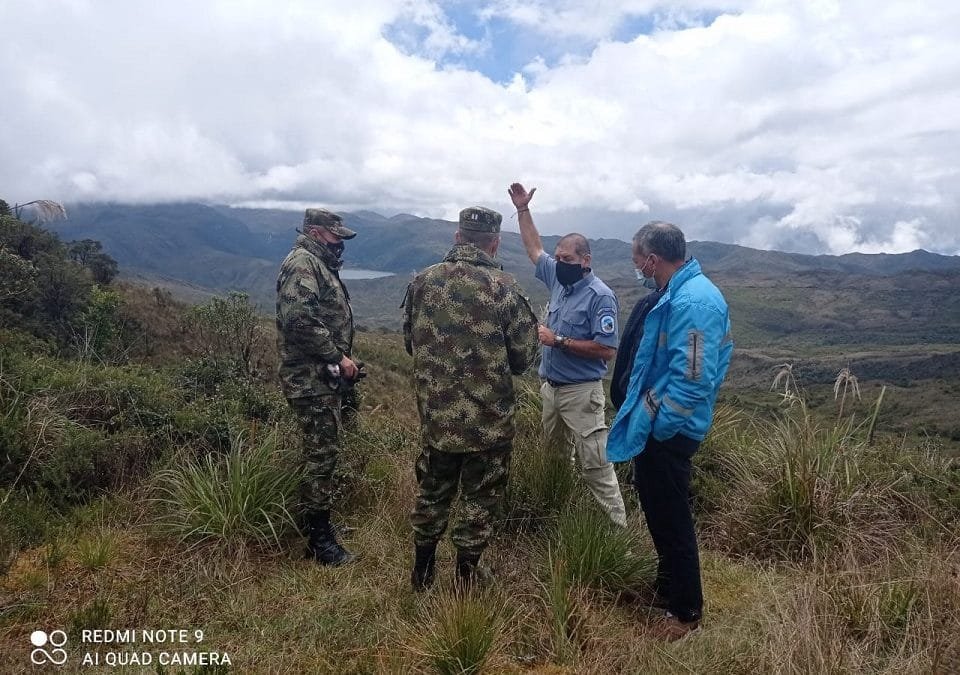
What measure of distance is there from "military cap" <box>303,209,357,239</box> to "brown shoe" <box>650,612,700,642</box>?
300 cm

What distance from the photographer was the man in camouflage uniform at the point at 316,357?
3.78m

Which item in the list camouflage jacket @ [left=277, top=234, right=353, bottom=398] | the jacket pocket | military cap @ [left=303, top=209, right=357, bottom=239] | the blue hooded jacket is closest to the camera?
the blue hooded jacket

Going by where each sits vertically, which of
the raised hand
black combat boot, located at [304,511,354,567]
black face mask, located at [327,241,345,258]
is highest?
the raised hand

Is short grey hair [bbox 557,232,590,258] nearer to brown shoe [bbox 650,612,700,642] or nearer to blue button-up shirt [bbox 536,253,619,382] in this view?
blue button-up shirt [bbox 536,253,619,382]

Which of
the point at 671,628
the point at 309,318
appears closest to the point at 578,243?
the point at 309,318

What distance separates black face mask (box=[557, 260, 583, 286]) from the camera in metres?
4.53

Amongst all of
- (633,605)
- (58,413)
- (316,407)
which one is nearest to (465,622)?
(633,605)

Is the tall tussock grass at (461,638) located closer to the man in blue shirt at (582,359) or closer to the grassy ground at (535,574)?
the grassy ground at (535,574)

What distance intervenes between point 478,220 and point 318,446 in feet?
5.93

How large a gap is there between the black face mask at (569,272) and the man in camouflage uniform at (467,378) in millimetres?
1130

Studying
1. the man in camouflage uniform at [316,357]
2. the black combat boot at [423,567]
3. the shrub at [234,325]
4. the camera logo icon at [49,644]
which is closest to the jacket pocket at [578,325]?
the man in camouflage uniform at [316,357]

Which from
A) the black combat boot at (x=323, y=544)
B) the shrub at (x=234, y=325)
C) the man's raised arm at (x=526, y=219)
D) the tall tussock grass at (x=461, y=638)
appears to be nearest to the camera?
the tall tussock grass at (x=461, y=638)

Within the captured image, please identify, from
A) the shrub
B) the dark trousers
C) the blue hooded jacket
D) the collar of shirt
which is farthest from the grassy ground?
the shrub

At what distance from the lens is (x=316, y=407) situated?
3910mm
